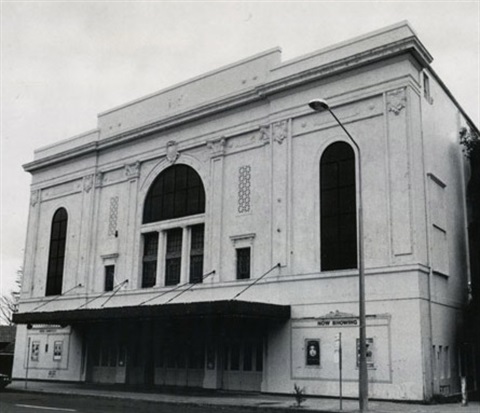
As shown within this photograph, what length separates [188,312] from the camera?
25.4 meters

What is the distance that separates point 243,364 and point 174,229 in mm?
8249

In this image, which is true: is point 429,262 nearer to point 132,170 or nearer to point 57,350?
point 132,170

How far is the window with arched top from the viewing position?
31636 millimetres

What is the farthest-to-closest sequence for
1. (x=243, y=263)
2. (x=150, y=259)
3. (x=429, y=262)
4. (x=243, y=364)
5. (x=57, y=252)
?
(x=57, y=252)
(x=150, y=259)
(x=243, y=263)
(x=243, y=364)
(x=429, y=262)

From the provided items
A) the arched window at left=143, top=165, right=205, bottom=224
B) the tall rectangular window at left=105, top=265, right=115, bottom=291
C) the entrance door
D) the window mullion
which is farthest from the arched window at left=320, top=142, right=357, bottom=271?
the tall rectangular window at left=105, top=265, right=115, bottom=291

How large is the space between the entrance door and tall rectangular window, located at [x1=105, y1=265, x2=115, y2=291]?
9159mm

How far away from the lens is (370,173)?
2564 centimetres

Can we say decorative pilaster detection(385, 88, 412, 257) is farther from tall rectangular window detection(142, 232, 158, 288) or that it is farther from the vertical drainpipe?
tall rectangular window detection(142, 232, 158, 288)

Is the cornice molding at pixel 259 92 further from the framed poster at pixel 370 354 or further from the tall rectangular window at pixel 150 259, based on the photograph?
the framed poster at pixel 370 354

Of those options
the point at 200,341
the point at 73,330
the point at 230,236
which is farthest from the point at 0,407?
the point at 73,330

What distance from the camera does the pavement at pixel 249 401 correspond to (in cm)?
2041

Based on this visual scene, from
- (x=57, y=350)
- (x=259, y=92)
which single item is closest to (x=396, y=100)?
(x=259, y=92)

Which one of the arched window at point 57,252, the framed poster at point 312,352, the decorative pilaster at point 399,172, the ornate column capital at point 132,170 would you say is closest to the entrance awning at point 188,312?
the framed poster at point 312,352

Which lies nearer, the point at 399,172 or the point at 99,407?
the point at 99,407
